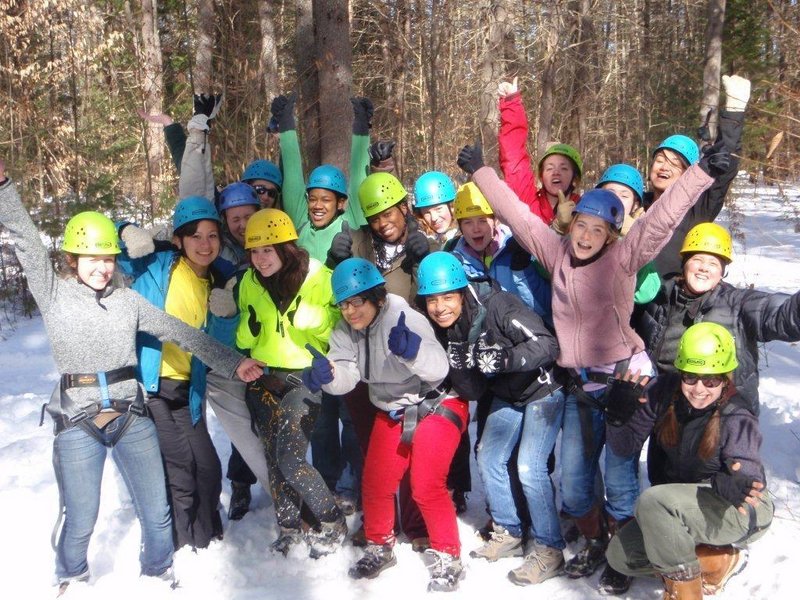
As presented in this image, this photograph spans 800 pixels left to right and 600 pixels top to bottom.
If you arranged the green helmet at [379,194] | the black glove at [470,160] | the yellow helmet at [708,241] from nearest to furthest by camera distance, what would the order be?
the yellow helmet at [708,241] < the black glove at [470,160] < the green helmet at [379,194]

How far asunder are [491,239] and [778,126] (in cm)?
276

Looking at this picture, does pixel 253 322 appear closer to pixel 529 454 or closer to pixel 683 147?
pixel 529 454

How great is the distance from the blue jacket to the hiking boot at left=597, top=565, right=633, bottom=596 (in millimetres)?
1454

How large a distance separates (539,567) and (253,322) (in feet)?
7.35

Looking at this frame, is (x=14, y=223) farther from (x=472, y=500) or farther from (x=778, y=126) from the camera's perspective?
(x=778, y=126)

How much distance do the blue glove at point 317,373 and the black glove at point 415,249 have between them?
3.04 ft

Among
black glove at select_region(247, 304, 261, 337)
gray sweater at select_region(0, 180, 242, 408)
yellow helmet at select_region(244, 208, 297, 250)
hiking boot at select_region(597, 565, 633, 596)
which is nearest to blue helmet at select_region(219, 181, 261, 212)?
yellow helmet at select_region(244, 208, 297, 250)

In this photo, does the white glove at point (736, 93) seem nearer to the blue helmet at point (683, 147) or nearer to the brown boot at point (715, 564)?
the blue helmet at point (683, 147)

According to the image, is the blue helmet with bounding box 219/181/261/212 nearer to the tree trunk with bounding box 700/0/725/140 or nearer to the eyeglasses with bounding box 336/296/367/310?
the eyeglasses with bounding box 336/296/367/310

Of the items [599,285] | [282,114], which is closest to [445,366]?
[599,285]

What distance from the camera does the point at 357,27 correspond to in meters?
19.6

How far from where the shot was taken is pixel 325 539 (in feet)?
14.1

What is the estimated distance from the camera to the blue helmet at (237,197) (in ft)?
15.3

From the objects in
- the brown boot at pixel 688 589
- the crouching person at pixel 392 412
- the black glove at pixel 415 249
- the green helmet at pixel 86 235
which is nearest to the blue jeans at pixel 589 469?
the brown boot at pixel 688 589
